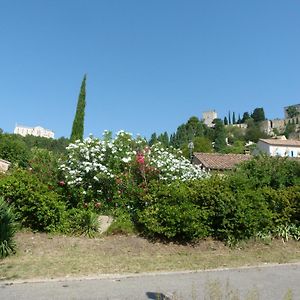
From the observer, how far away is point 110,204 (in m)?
9.20

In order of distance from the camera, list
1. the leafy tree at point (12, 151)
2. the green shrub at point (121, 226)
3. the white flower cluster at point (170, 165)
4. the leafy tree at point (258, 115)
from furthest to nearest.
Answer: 1. the leafy tree at point (258, 115)
2. the leafy tree at point (12, 151)
3. the white flower cluster at point (170, 165)
4. the green shrub at point (121, 226)

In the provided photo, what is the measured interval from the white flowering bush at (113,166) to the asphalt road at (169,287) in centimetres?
381

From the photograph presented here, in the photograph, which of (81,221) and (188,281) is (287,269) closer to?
(188,281)

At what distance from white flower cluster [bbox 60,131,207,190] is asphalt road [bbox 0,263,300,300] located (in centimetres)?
396

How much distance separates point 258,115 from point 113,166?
13647 centimetres

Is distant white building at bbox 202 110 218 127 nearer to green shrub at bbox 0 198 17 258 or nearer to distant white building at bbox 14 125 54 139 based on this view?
distant white building at bbox 14 125 54 139

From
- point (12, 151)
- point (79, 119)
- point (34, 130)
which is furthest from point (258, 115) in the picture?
point (79, 119)

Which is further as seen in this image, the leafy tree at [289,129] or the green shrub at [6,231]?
the leafy tree at [289,129]

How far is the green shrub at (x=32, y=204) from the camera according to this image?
786cm

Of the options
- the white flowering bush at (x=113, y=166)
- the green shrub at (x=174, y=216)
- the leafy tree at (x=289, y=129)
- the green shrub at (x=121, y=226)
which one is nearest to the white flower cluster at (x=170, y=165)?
the white flowering bush at (x=113, y=166)

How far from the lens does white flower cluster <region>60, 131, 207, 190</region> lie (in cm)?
921

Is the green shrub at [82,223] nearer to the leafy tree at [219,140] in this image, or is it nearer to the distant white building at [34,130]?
the leafy tree at [219,140]

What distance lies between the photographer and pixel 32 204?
7.93 m

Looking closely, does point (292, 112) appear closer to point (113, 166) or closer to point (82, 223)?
point (113, 166)
